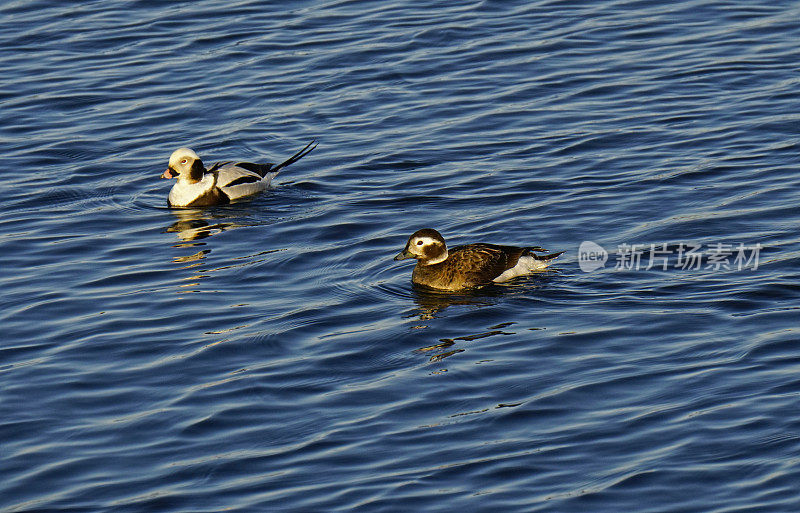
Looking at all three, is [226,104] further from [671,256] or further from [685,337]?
[685,337]

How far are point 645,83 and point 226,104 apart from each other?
5.58m

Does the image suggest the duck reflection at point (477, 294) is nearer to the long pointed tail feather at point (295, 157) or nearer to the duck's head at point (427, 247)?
the duck's head at point (427, 247)

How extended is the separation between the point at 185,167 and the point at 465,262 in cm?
449

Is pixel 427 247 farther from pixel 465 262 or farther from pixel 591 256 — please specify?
pixel 591 256

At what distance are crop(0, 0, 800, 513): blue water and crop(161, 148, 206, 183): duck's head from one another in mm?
388

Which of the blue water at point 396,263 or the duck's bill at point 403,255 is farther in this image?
the duck's bill at point 403,255

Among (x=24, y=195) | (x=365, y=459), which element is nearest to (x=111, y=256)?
(x=24, y=195)

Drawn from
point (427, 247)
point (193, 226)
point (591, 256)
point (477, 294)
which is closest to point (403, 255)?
point (427, 247)

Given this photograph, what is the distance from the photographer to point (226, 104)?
61.5 feet

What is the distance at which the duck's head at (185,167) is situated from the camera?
613 inches

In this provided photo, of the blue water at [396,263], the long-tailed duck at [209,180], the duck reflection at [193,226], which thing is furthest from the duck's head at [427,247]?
the long-tailed duck at [209,180]

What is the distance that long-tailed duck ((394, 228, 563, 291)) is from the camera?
12281mm

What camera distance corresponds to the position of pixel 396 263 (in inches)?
524

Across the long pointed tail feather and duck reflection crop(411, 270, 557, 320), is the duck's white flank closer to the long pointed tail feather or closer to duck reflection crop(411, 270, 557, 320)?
duck reflection crop(411, 270, 557, 320)
